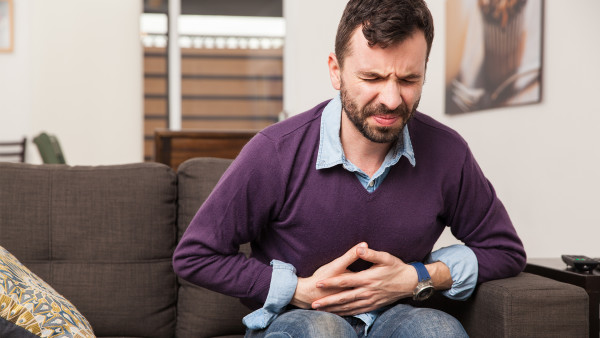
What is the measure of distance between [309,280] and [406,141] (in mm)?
352

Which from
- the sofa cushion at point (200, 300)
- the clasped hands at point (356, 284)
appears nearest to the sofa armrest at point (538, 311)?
the clasped hands at point (356, 284)

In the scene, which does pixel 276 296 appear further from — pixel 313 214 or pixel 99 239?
pixel 99 239

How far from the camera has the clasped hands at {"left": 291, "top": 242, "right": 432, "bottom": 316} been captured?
124 cm

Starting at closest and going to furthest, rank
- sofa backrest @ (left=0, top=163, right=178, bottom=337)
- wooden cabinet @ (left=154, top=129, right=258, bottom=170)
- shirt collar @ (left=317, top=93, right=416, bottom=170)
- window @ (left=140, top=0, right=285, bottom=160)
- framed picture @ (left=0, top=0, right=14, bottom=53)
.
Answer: shirt collar @ (left=317, top=93, right=416, bottom=170), sofa backrest @ (left=0, top=163, right=178, bottom=337), wooden cabinet @ (left=154, top=129, right=258, bottom=170), framed picture @ (left=0, top=0, right=14, bottom=53), window @ (left=140, top=0, right=285, bottom=160)

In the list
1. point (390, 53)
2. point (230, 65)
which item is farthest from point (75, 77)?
point (390, 53)

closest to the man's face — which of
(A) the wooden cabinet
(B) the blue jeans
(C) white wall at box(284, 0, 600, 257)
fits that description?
(B) the blue jeans

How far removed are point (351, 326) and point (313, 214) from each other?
0.23m

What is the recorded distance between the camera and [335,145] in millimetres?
1307

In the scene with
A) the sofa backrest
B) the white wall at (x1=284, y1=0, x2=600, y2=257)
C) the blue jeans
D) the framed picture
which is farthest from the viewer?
the framed picture

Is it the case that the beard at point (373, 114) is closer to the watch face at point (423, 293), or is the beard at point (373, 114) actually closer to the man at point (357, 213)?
the man at point (357, 213)

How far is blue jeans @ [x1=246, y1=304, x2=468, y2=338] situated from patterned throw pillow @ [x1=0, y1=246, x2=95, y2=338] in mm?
370

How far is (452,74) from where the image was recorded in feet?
9.85

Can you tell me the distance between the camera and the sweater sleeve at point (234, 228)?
4.13 ft

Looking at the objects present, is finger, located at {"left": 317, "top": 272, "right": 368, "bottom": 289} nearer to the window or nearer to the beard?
the beard
